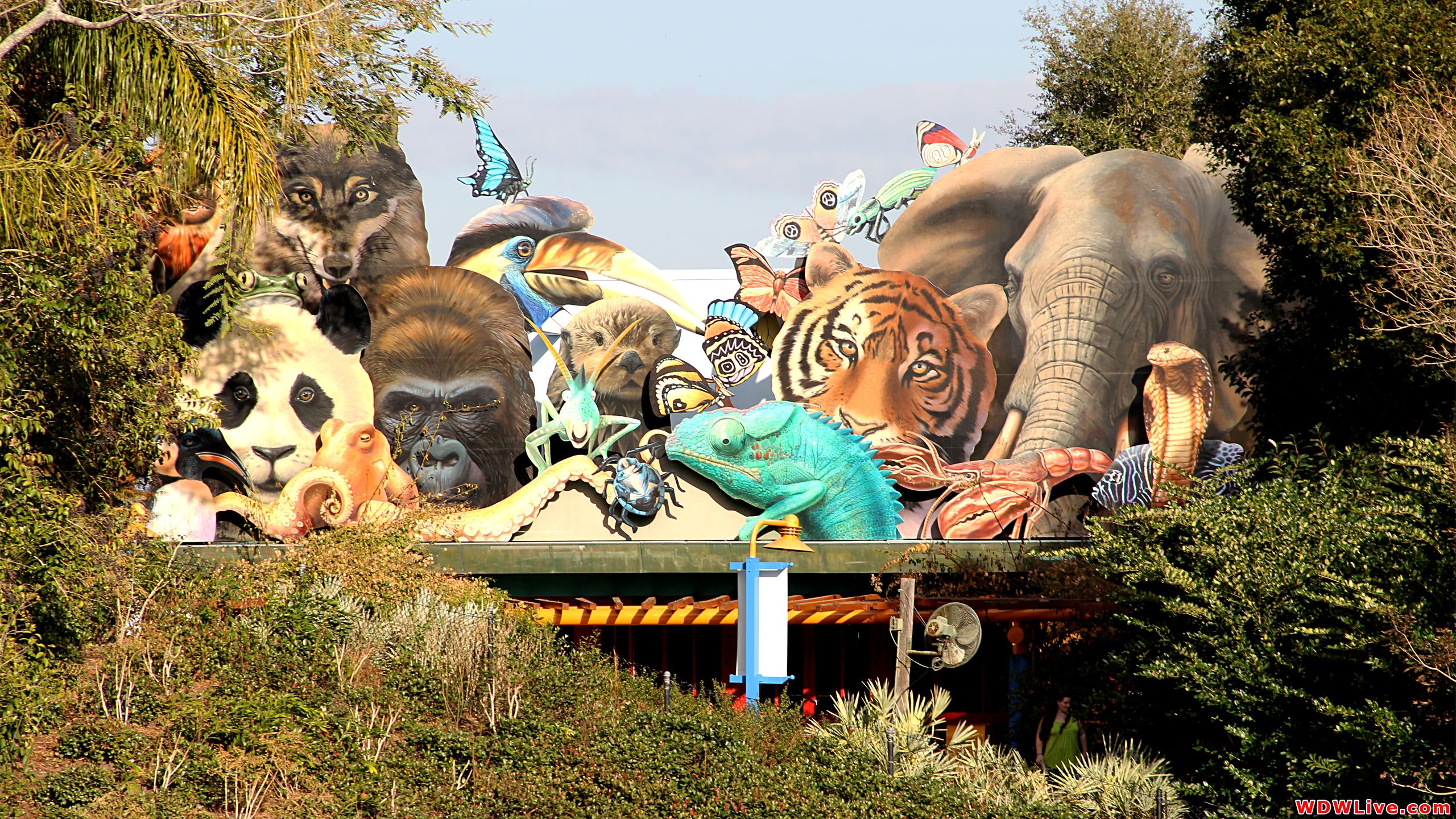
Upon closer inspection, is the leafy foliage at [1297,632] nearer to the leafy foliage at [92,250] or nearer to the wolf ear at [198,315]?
the leafy foliage at [92,250]

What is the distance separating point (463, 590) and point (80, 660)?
4.20m

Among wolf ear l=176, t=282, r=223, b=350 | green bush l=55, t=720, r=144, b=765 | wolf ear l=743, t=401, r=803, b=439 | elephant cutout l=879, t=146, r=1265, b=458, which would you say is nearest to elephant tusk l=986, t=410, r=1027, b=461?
elephant cutout l=879, t=146, r=1265, b=458

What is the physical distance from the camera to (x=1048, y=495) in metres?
17.5

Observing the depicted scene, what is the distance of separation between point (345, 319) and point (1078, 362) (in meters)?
10.3

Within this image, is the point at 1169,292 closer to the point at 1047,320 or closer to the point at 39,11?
the point at 1047,320

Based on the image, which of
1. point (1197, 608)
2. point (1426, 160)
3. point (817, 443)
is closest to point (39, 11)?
point (817, 443)

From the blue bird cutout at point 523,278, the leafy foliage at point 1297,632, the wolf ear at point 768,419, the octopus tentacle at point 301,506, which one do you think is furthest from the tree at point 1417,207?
the octopus tentacle at point 301,506

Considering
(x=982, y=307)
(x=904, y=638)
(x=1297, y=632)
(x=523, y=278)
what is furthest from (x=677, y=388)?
(x=1297, y=632)

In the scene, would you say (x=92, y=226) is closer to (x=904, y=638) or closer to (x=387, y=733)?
(x=387, y=733)

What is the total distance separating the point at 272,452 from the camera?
16.7 meters

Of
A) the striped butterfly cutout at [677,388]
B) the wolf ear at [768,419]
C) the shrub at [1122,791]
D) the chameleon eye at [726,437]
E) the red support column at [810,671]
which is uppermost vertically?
the striped butterfly cutout at [677,388]

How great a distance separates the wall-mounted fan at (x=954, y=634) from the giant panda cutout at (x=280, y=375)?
8.38m

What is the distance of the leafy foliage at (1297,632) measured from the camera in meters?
10.0

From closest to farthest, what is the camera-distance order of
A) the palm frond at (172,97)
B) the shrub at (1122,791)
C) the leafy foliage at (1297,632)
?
the leafy foliage at (1297,632) → the shrub at (1122,791) → the palm frond at (172,97)
